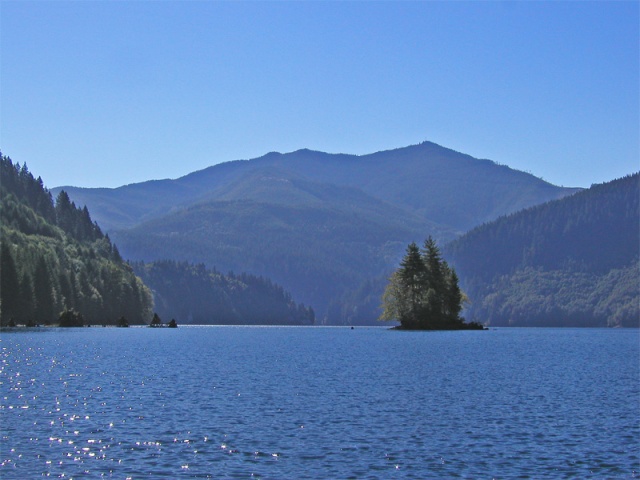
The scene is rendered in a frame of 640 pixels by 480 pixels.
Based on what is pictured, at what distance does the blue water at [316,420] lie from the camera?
43406 mm

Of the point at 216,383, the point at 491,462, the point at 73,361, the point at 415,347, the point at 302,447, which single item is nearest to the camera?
the point at 491,462

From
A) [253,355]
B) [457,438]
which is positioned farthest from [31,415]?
[253,355]

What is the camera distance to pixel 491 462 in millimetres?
44562

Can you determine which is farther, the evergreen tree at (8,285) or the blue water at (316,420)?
the evergreen tree at (8,285)

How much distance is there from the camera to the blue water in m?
43.4

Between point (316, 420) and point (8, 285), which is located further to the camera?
point (8, 285)

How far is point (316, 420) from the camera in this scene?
57.1 m

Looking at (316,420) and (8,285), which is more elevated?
(8,285)

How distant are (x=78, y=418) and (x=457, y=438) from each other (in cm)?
2304

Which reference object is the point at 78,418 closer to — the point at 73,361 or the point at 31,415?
the point at 31,415

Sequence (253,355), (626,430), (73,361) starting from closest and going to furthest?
1. (626,430)
2. (73,361)
3. (253,355)

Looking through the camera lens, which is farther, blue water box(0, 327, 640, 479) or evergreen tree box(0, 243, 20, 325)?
evergreen tree box(0, 243, 20, 325)

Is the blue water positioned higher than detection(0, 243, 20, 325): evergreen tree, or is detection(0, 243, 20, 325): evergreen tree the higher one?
detection(0, 243, 20, 325): evergreen tree

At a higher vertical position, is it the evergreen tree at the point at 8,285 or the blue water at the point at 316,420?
the evergreen tree at the point at 8,285
